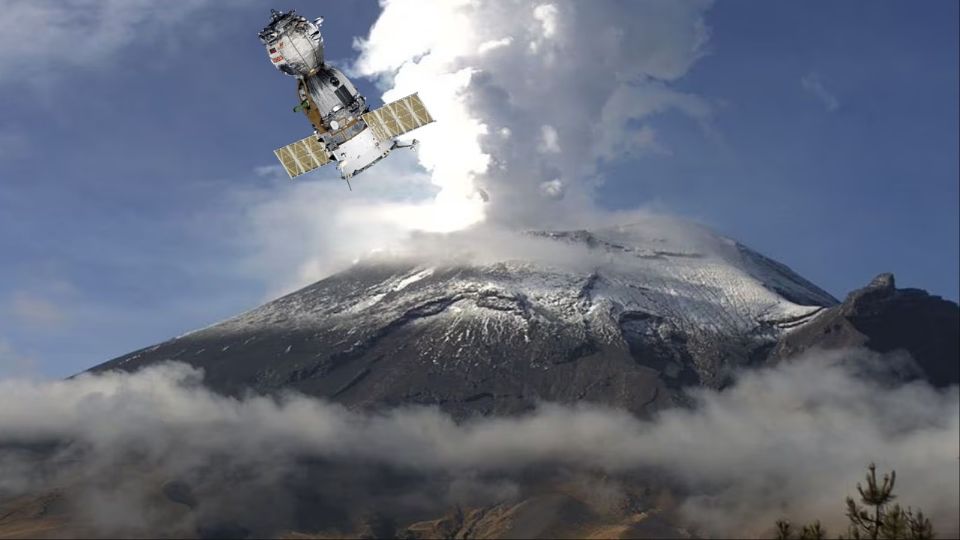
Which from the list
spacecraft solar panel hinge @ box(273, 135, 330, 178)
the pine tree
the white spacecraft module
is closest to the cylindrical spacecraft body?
the white spacecraft module

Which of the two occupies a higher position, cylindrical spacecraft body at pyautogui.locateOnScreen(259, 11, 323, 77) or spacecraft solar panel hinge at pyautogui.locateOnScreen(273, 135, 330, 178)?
cylindrical spacecraft body at pyautogui.locateOnScreen(259, 11, 323, 77)

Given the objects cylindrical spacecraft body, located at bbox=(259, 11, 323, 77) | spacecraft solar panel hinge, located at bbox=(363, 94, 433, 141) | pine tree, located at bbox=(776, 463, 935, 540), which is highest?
cylindrical spacecraft body, located at bbox=(259, 11, 323, 77)

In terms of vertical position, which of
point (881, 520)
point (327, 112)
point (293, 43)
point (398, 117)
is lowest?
point (881, 520)

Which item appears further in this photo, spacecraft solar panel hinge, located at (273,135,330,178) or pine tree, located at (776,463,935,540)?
spacecraft solar panel hinge, located at (273,135,330,178)

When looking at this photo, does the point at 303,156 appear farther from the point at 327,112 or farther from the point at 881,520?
the point at 881,520

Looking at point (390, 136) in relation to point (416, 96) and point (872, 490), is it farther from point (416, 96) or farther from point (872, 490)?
point (872, 490)

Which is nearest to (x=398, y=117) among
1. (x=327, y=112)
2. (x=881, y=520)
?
(x=327, y=112)

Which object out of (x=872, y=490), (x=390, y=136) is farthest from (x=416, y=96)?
(x=872, y=490)

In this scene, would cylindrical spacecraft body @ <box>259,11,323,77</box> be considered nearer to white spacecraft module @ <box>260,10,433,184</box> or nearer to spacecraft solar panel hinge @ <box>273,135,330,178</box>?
white spacecraft module @ <box>260,10,433,184</box>
